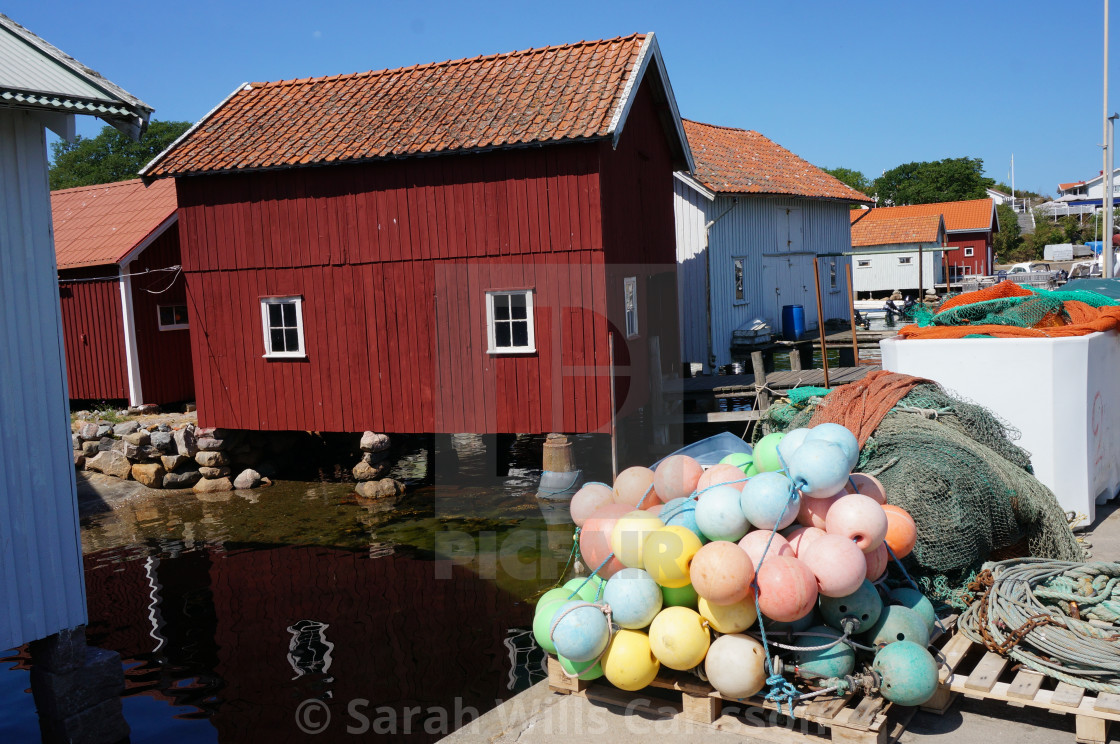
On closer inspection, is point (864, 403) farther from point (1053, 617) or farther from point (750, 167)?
point (750, 167)

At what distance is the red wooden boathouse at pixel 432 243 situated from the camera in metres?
13.1

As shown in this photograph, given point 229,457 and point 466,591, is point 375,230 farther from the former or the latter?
point 466,591

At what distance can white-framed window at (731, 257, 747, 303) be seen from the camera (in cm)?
2066

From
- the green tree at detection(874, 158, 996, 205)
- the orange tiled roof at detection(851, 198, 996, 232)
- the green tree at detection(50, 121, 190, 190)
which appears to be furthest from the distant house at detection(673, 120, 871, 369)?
the green tree at detection(874, 158, 996, 205)

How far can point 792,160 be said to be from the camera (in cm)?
2538

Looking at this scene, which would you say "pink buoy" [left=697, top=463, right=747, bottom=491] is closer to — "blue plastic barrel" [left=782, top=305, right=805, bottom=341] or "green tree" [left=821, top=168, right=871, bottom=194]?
"blue plastic barrel" [left=782, top=305, right=805, bottom=341]

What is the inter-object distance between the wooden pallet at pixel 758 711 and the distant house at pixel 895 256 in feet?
116

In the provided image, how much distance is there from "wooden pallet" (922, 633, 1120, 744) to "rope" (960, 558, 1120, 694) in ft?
0.29

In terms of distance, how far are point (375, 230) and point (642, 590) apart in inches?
394

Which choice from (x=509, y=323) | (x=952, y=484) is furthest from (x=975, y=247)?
(x=952, y=484)

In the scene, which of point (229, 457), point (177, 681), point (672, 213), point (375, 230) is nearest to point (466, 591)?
point (177, 681)

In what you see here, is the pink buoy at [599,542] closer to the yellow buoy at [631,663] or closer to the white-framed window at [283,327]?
the yellow buoy at [631,663]

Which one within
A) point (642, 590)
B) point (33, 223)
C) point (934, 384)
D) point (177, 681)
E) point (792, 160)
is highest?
point (792, 160)

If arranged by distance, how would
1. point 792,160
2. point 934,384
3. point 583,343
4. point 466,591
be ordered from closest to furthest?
point 934,384, point 466,591, point 583,343, point 792,160
